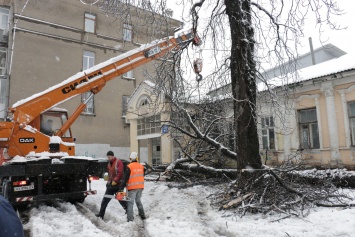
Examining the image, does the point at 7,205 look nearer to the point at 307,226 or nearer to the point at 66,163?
the point at 307,226

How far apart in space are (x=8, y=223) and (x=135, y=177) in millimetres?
5958

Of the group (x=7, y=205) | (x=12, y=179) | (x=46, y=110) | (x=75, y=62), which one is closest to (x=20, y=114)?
(x=46, y=110)

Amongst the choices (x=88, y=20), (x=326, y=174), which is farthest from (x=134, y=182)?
(x=88, y=20)

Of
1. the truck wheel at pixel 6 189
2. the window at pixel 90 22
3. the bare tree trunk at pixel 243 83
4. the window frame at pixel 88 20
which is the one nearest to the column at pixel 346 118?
the bare tree trunk at pixel 243 83

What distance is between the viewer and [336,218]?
A: 6.27 meters

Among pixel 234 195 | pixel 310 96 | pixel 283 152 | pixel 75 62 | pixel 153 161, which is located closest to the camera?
pixel 234 195

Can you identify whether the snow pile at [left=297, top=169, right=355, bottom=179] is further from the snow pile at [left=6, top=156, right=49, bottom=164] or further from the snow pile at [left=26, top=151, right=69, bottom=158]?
the snow pile at [left=6, top=156, right=49, bottom=164]

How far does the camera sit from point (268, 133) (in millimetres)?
16062

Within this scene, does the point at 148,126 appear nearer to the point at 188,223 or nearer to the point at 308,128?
the point at 308,128

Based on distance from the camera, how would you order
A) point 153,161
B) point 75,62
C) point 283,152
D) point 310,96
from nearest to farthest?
point 310,96 → point 283,152 → point 153,161 → point 75,62

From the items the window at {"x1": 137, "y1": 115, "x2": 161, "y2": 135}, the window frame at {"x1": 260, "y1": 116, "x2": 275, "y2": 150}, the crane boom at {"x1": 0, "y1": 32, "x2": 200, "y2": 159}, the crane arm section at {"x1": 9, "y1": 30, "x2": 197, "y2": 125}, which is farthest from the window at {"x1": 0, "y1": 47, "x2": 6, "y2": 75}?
the window frame at {"x1": 260, "y1": 116, "x2": 275, "y2": 150}

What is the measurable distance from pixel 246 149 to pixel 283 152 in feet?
24.5

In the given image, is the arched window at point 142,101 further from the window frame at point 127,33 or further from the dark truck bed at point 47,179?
the dark truck bed at point 47,179

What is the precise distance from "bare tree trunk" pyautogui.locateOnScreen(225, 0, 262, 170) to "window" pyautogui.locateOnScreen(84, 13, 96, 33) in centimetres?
2196
